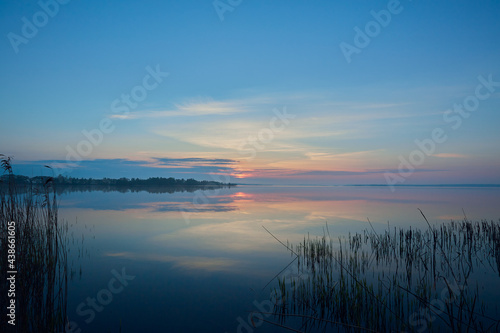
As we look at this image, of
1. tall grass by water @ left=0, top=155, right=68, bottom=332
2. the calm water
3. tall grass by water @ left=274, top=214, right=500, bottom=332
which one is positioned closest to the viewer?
tall grass by water @ left=0, top=155, right=68, bottom=332

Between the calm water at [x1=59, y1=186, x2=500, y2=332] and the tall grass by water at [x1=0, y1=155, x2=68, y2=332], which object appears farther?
the calm water at [x1=59, y1=186, x2=500, y2=332]

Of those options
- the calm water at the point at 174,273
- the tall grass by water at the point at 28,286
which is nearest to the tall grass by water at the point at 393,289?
the calm water at the point at 174,273

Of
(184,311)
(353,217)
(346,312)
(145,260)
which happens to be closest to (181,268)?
(145,260)

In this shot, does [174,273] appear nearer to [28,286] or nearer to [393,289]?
[28,286]

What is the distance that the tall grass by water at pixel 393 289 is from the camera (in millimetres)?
5418

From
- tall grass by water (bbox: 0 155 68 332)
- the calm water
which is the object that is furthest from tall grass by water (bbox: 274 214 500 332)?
tall grass by water (bbox: 0 155 68 332)

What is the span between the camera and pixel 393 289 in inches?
272

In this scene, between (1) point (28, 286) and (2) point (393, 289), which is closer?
(1) point (28, 286)

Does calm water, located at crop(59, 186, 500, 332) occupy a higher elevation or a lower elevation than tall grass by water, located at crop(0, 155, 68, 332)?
lower

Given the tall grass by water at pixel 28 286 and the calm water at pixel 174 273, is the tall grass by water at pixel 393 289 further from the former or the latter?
the tall grass by water at pixel 28 286

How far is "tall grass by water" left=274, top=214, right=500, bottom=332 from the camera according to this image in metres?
5.42

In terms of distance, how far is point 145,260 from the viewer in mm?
9867

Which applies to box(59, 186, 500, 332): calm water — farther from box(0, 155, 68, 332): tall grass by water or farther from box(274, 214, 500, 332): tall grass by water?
box(274, 214, 500, 332): tall grass by water

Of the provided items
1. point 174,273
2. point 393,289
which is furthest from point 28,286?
point 393,289
